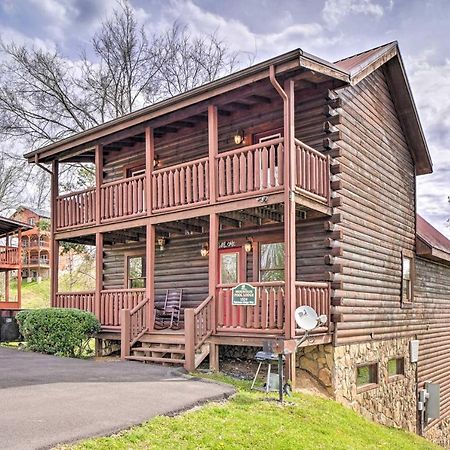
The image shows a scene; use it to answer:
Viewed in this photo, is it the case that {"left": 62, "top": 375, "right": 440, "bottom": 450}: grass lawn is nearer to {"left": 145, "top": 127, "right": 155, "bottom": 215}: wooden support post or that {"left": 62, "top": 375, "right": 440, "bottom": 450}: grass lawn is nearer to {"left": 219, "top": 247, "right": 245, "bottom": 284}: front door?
{"left": 219, "top": 247, "right": 245, "bottom": 284}: front door

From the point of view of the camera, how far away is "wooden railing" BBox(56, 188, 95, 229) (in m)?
14.2

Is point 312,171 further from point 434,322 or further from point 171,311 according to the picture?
point 434,322

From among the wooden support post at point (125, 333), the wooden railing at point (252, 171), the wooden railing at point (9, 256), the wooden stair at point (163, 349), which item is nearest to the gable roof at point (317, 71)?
the wooden railing at point (252, 171)

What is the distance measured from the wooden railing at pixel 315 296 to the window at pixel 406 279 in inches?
182

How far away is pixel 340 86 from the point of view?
1112 centimetres

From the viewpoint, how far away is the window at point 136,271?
15.7 metres

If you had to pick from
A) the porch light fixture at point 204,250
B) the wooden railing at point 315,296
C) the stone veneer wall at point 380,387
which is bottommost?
the stone veneer wall at point 380,387

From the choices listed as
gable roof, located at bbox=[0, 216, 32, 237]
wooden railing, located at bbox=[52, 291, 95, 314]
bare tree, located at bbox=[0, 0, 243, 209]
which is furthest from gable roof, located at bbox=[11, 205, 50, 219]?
wooden railing, located at bbox=[52, 291, 95, 314]

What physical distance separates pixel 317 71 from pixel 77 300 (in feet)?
28.4

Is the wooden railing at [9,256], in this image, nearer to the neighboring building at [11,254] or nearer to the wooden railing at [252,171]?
the neighboring building at [11,254]

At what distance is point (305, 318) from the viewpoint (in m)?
8.95

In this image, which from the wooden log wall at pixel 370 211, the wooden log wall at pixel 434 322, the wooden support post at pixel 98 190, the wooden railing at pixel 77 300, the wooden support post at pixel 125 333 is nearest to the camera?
the wooden log wall at pixel 370 211

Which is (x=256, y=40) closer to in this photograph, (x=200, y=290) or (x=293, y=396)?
(x=200, y=290)

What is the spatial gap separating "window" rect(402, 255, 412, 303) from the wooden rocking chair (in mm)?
6095
